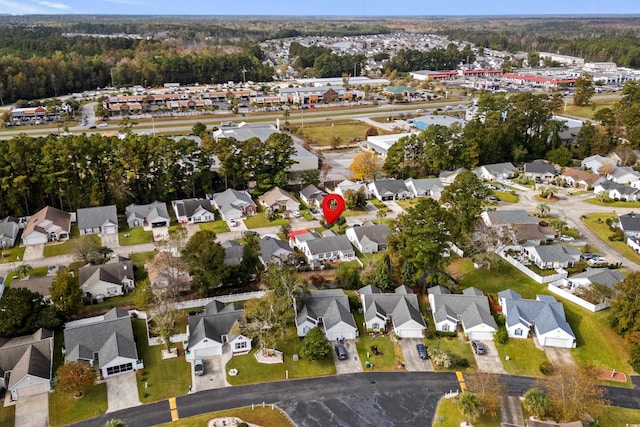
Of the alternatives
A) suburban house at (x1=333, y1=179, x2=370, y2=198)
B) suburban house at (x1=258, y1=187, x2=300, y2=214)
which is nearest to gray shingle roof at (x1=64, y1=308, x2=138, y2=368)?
suburban house at (x1=258, y1=187, x2=300, y2=214)

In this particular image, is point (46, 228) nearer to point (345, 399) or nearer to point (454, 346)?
point (345, 399)

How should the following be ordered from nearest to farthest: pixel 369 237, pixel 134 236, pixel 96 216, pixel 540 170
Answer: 1. pixel 369 237
2. pixel 134 236
3. pixel 96 216
4. pixel 540 170

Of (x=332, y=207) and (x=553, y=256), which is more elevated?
(x=332, y=207)

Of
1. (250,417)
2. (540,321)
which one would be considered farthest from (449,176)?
(250,417)

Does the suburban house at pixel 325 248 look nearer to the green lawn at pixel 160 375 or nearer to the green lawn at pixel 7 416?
the green lawn at pixel 160 375

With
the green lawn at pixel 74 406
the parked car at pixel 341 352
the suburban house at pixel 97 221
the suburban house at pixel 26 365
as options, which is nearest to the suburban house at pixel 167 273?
the suburban house at pixel 26 365

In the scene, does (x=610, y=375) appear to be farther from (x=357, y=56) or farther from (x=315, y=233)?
(x=357, y=56)

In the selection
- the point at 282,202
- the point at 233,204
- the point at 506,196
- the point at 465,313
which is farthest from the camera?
the point at 506,196
